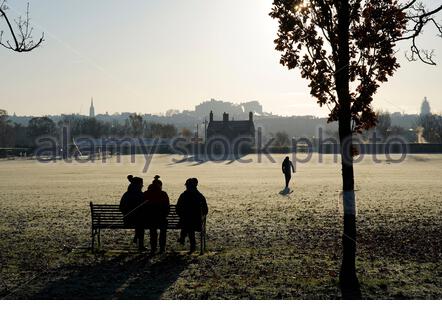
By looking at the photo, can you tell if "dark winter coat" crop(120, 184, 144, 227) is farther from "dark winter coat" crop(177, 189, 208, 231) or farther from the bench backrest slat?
"dark winter coat" crop(177, 189, 208, 231)

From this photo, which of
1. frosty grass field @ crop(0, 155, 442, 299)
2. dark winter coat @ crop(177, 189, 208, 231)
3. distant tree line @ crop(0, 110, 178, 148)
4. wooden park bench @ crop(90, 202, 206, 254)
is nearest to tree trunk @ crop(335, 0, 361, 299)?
frosty grass field @ crop(0, 155, 442, 299)

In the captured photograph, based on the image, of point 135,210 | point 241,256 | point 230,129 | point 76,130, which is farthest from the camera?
point 76,130

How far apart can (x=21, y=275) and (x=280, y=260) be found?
5.26 metres

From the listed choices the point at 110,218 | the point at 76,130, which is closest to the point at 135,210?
the point at 110,218

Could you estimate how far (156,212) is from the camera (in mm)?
11594

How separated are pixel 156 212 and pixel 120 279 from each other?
99.6 inches

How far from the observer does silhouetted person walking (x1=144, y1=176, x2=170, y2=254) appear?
37.8 feet

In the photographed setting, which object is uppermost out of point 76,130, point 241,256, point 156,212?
point 76,130

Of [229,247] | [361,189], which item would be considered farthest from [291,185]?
[229,247]

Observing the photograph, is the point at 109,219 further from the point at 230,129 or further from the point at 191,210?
the point at 230,129

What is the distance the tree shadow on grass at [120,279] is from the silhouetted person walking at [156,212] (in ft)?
1.75

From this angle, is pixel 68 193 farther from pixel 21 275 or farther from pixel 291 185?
pixel 21 275

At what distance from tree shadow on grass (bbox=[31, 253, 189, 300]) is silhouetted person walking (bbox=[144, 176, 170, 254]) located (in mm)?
533

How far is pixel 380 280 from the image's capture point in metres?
9.11
